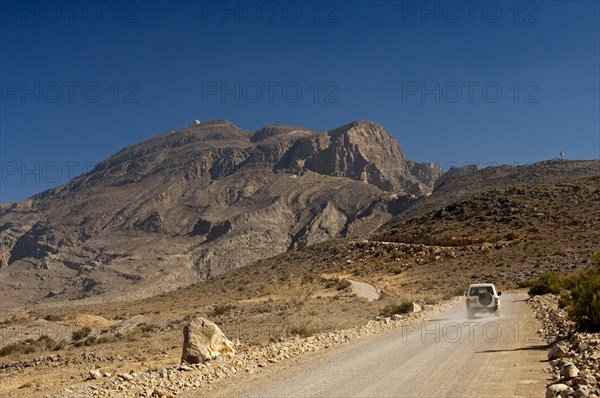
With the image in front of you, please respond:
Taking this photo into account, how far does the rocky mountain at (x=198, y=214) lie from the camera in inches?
3829

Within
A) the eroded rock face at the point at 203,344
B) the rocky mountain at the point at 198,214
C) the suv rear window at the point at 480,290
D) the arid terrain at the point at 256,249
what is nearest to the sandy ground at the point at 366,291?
the arid terrain at the point at 256,249

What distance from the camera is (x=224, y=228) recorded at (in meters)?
113

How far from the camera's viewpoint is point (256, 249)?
10638 cm

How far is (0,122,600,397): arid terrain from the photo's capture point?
20.9 meters

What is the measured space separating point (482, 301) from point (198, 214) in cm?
12019

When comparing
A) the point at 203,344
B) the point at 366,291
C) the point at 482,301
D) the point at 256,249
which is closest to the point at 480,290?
the point at 482,301

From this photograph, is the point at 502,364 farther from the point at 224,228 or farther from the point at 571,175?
the point at 224,228

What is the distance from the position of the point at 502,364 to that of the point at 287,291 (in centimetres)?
2006

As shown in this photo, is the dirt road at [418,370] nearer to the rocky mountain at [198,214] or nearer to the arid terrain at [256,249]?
the arid terrain at [256,249]

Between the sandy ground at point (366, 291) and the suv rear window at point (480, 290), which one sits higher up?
the suv rear window at point (480, 290)

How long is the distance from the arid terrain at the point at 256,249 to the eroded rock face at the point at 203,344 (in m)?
0.61

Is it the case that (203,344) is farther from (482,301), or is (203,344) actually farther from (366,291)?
(366,291)

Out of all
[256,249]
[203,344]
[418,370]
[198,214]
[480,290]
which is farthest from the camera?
[198,214]

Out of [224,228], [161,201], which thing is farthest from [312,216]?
[161,201]
